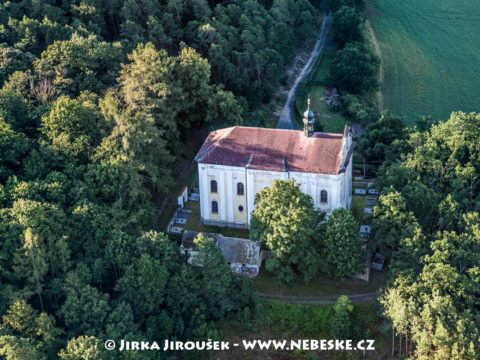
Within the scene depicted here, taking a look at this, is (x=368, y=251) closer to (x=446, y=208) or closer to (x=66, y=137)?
(x=446, y=208)

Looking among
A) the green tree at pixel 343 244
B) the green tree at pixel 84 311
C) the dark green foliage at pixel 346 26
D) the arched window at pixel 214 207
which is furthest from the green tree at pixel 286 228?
the dark green foliage at pixel 346 26

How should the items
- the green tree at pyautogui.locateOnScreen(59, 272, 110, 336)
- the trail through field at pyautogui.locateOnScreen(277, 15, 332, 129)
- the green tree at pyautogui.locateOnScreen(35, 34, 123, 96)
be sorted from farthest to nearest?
the trail through field at pyautogui.locateOnScreen(277, 15, 332, 129) → the green tree at pyautogui.locateOnScreen(35, 34, 123, 96) → the green tree at pyautogui.locateOnScreen(59, 272, 110, 336)

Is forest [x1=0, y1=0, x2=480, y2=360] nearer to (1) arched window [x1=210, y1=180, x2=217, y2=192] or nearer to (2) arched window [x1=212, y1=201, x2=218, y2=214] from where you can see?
(1) arched window [x1=210, y1=180, x2=217, y2=192]

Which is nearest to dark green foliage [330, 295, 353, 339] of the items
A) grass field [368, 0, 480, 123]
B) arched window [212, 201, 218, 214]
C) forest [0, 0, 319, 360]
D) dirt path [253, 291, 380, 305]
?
dirt path [253, 291, 380, 305]

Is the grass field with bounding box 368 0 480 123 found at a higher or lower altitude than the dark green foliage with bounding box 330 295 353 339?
higher

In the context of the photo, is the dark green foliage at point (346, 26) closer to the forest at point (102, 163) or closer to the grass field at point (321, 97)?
the grass field at point (321, 97)

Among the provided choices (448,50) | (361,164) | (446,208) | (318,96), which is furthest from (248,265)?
(448,50)
